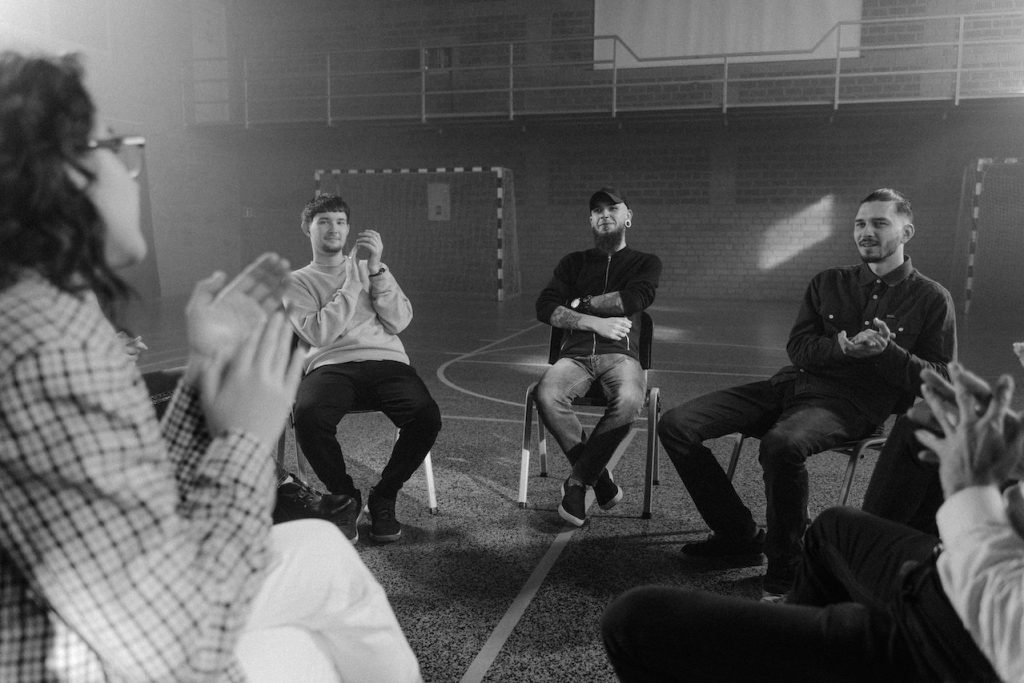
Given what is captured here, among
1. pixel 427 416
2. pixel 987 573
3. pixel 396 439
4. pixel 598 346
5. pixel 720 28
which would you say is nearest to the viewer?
pixel 987 573

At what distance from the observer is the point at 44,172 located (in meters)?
0.85

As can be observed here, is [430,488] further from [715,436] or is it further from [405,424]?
[715,436]

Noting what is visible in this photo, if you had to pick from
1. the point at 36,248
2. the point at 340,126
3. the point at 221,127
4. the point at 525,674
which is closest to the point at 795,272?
the point at 340,126

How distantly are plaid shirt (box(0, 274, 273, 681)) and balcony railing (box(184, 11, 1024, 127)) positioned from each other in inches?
420

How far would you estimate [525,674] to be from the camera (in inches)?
82.2

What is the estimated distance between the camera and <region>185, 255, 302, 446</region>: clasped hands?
0.95 m

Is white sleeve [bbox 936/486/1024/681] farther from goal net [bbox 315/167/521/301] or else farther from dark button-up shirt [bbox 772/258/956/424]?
goal net [bbox 315/167/521/301]

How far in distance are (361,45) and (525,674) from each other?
40.3ft

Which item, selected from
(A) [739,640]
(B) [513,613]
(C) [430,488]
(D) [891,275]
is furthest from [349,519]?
(D) [891,275]

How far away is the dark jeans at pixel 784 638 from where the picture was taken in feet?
4.14

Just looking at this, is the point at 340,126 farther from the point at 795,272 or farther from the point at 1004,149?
the point at 1004,149

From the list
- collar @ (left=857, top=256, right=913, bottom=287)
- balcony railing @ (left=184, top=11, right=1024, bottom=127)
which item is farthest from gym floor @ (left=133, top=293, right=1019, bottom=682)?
balcony railing @ (left=184, top=11, right=1024, bottom=127)

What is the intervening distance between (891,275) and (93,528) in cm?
283

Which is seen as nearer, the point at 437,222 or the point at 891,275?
the point at 891,275
